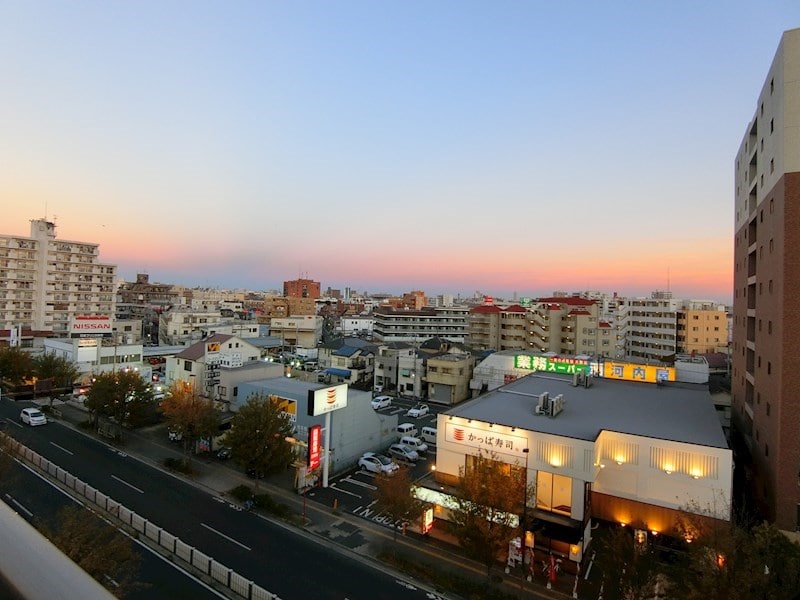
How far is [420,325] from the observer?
3255 inches

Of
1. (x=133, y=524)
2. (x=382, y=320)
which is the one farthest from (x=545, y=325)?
(x=133, y=524)

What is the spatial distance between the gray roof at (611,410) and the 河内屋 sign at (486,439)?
610 millimetres

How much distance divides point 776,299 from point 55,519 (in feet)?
104

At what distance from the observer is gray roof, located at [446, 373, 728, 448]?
2042 centimetres

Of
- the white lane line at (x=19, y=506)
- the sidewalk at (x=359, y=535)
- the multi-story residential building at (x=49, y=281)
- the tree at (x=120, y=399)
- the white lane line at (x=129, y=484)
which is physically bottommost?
the sidewalk at (x=359, y=535)

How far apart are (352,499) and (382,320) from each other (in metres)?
60.5

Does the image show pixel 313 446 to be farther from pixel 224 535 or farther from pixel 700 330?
pixel 700 330

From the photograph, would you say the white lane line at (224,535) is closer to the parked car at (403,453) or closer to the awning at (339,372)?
the parked car at (403,453)

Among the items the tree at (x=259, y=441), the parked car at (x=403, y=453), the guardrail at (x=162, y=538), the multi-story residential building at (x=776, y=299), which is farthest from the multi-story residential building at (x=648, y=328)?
the guardrail at (x=162, y=538)

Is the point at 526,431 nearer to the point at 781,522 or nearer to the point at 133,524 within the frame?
the point at 781,522

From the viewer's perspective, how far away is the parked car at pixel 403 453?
94.1ft

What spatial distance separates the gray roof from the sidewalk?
5.57 m

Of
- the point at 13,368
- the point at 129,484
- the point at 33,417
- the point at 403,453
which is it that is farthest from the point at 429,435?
the point at 13,368

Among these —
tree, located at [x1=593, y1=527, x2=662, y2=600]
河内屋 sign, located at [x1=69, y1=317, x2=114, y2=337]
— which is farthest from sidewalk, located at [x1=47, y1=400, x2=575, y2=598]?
河内屋 sign, located at [x1=69, y1=317, x2=114, y2=337]
